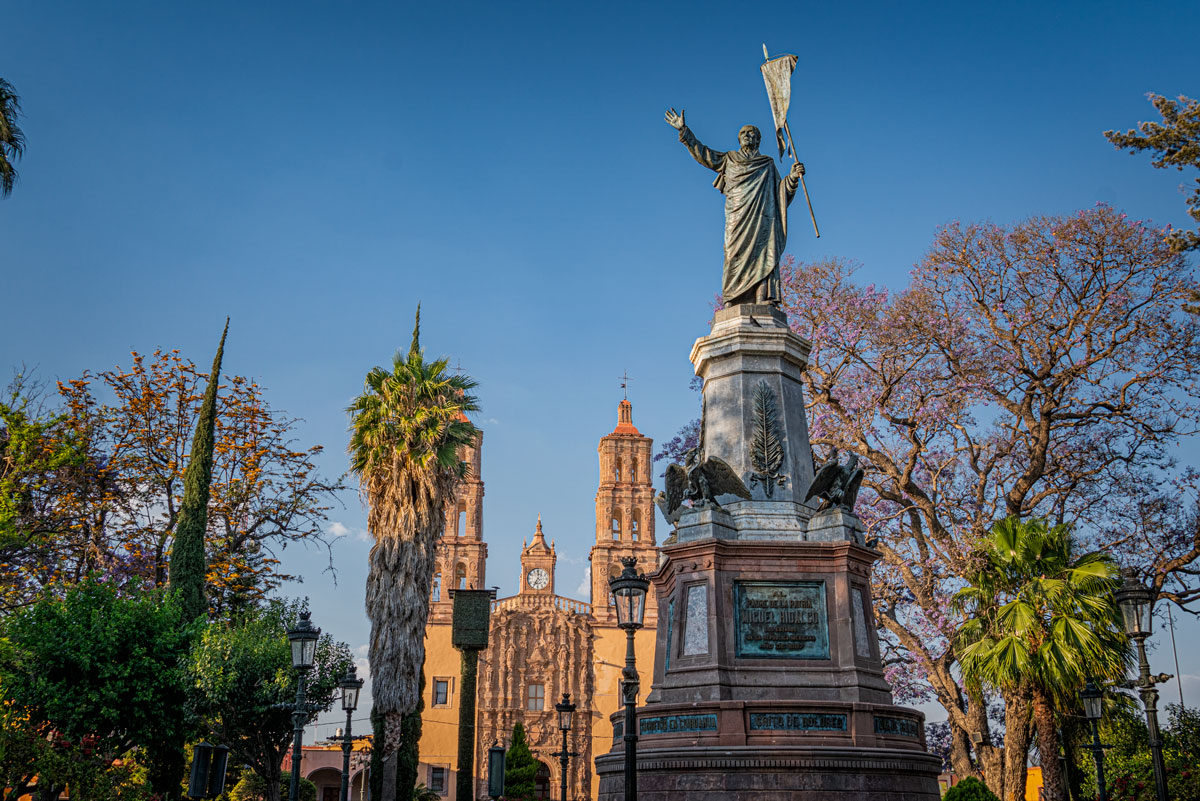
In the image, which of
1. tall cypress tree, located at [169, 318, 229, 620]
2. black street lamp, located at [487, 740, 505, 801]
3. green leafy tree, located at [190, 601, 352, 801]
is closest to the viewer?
black street lamp, located at [487, 740, 505, 801]

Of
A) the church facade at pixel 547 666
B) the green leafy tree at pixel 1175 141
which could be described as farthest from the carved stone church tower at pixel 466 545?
the green leafy tree at pixel 1175 141

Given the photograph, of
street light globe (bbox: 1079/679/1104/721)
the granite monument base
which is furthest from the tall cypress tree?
street light globe (bbox: 1079/679/1104/721)

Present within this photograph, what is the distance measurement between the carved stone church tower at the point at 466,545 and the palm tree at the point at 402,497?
48643 mm

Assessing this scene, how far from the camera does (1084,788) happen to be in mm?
18656

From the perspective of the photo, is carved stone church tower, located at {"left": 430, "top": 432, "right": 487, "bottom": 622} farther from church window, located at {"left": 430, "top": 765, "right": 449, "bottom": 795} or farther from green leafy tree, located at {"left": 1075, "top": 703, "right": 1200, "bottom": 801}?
green leafy tree, located at {"left": 1075, "top": 703, "right": 1200, "bottom": 801}

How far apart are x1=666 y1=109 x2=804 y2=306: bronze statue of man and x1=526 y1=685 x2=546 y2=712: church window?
51.9 m

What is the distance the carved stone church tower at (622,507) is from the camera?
71000 mm

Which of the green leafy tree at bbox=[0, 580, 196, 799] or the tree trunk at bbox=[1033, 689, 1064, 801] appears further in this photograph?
the green leafy tree at bbox=[0, 580, 196, 799]

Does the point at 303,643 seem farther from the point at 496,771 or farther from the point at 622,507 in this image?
the point at 622,507

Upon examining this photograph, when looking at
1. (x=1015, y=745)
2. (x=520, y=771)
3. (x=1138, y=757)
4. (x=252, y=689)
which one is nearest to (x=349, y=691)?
(x=252, y=689)

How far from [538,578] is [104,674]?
56336mm

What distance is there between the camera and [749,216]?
12.4 m

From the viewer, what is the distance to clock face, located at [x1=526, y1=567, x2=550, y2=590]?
74.4 metres

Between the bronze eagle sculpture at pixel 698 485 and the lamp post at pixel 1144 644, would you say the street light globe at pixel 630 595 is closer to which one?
the bronze eagle sculpture at pixel 698 485
